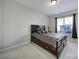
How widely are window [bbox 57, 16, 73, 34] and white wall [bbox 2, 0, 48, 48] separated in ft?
12.2

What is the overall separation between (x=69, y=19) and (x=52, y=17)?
76.0 inches

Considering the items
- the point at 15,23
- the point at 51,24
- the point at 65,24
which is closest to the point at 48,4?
the point at 15,23

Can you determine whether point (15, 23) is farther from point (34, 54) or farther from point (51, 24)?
point (51, 24)

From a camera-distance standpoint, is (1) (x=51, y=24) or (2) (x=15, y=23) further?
(1) (x=51, y=24)

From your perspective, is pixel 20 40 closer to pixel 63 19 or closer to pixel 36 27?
pixel 36 27

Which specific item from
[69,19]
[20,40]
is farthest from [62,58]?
[69,19]

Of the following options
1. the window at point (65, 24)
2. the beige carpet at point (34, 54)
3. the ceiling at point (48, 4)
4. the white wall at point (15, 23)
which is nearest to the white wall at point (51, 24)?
the window at point (65, 24)

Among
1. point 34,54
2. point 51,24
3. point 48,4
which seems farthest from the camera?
point 51,24

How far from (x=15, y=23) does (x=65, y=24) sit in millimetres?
5045

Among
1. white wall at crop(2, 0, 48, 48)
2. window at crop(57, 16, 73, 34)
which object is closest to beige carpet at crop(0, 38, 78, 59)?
white wall at crop(2, 0, 48, 48)

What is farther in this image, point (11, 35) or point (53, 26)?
point (53, 26)

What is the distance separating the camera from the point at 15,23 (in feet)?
10.6

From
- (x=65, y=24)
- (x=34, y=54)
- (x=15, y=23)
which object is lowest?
(x=34, y=54)

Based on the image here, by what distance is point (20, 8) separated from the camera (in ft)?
11.6
